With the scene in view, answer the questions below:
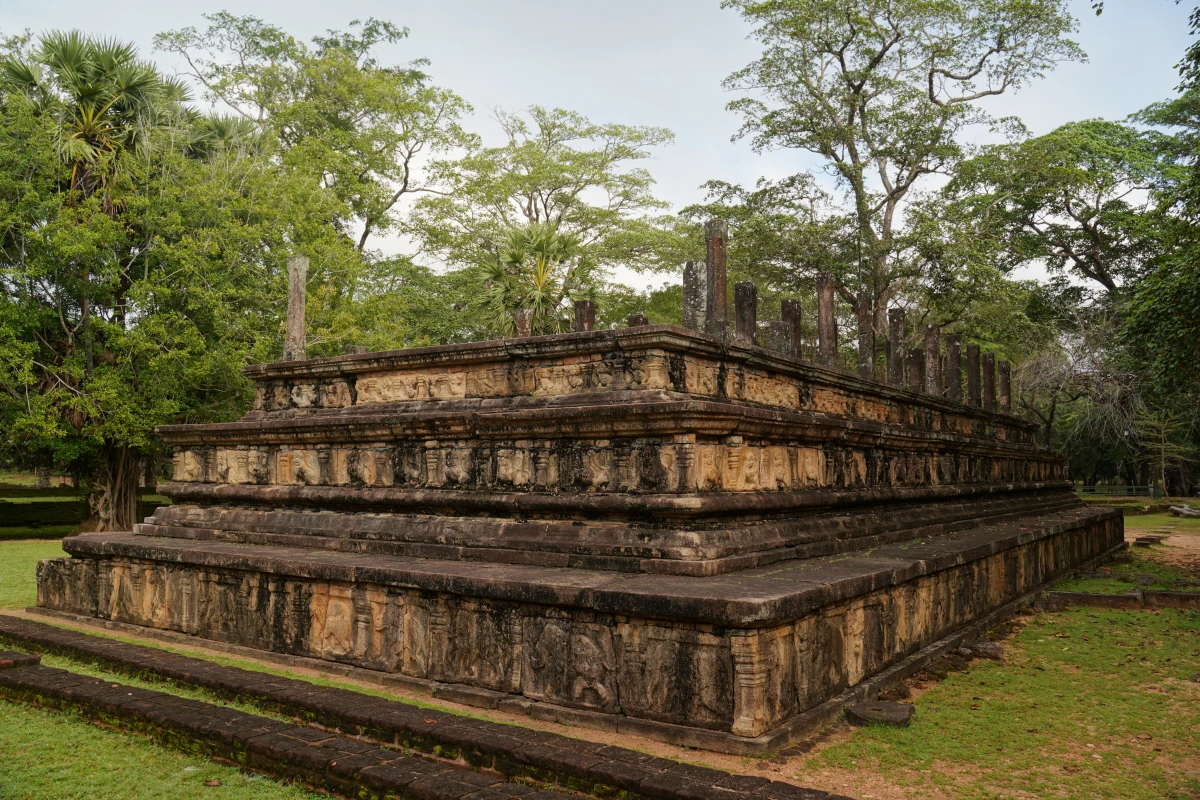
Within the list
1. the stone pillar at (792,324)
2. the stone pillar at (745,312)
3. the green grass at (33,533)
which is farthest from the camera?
the green grass at (33,533)

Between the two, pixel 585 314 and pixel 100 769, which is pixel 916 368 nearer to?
pixel 585 314

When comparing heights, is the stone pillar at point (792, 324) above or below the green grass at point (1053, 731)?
above

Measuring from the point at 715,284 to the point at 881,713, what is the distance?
3540 millimetres

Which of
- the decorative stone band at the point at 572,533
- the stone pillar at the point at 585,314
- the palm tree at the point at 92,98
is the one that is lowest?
the decorative stone band at the point at 572,533

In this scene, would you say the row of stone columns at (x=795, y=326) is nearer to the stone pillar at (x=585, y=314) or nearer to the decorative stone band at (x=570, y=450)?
the decorative stone band at (x=570, y=450)

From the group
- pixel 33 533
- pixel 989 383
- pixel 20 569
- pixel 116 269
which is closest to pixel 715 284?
pixel 989 383

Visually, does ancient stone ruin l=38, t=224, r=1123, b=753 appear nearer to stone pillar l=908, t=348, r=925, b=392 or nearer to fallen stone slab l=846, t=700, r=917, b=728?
fallen stone slab l=846, t=700, r=917, b=728

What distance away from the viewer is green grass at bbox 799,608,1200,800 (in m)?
4.23

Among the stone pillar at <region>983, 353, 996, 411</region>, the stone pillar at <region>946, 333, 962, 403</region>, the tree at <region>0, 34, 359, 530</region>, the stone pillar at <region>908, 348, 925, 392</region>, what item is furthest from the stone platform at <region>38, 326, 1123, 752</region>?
the tree at <region>0, 34, 359, 530</region>

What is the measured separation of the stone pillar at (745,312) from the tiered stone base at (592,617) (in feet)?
6.50

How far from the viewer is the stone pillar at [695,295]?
7172 mm

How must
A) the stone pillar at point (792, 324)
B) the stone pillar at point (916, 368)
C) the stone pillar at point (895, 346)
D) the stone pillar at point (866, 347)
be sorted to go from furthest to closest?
the stone pillar at point (916, 368) → the stone pillar at point (895, 346) → the stone pillar at point (866, 347) → the stone pillar at point (792, 324)

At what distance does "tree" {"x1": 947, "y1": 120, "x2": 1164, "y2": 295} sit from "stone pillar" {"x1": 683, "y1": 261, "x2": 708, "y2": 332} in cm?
1974

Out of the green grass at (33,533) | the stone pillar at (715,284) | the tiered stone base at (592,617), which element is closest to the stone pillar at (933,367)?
the tiered stone base at (592,617)
